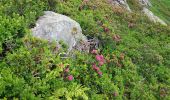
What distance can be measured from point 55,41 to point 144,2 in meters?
34.3

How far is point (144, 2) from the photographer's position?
46.4 meters

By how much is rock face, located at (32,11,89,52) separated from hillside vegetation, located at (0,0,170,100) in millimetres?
473

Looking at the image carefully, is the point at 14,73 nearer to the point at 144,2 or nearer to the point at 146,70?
the point at 146,70

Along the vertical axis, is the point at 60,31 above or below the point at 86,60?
above

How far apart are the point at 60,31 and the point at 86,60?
74.1 inches

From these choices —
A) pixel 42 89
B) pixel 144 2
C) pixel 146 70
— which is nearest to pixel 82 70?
pixel 42 89

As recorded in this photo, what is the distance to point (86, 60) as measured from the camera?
15336 millimetres

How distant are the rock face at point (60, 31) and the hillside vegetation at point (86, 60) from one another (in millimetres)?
473

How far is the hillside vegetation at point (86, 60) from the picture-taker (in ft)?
37.3

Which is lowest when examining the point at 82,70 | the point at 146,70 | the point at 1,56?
the point at 146,70

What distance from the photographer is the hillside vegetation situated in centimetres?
1138

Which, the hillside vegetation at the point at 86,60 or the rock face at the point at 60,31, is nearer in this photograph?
the hillside vegetation at the point at 86,60

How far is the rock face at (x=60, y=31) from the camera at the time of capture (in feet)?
48.4

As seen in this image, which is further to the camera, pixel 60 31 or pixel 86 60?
pixel 60 31
